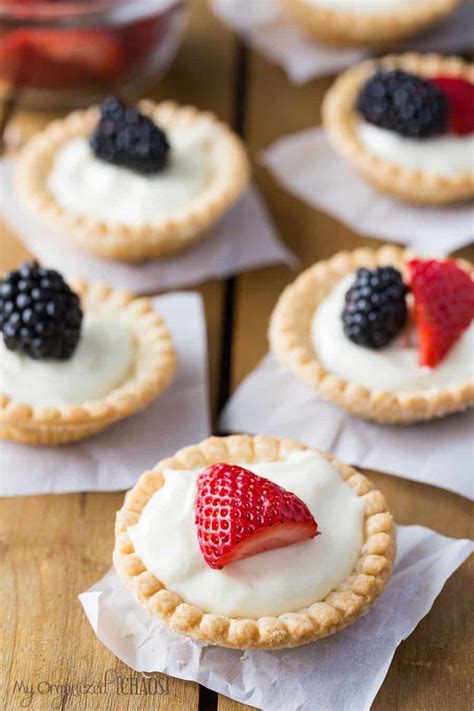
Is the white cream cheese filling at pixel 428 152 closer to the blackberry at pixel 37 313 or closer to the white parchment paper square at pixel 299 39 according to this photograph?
the white parchment paper square at pixel 299 39

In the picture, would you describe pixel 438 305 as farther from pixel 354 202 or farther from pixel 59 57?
pixel 59 57

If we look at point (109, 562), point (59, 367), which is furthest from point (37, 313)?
point (109, 562)

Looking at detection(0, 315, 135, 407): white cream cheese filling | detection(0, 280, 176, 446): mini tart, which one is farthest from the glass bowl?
detection(0, 315, 135, 407): white cream cheese filling

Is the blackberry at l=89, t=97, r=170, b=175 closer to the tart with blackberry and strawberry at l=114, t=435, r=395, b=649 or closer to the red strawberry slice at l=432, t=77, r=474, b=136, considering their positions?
the red strawberry slice at l=432, t=77, r=474, b=136

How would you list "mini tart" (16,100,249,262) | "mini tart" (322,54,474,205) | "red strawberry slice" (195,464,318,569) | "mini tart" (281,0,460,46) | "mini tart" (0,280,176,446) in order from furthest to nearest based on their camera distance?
1. "mini tart" (281,0,460,46)
2. "mini tart" (322,54,474,205)
3. "mini tart" (16,100,249,262)
4. "mini tart" (0,280,176,446)
5. "red strawberry slice" (195,464,318,569)

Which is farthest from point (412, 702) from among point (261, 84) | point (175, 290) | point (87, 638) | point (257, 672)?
point (261, 84)

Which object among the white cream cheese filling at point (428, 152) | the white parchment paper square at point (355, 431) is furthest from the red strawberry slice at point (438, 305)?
the white cream cheese filling at point (428, 152)

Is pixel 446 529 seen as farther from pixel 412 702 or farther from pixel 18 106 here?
pixel 18 106
